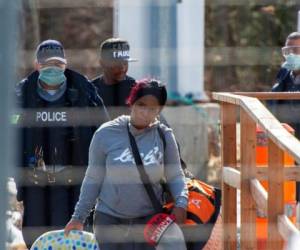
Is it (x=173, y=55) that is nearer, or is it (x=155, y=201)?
(x=155, y=201)

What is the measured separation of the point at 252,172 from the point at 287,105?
1639 mm

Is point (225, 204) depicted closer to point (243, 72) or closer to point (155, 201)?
point (155, 201)

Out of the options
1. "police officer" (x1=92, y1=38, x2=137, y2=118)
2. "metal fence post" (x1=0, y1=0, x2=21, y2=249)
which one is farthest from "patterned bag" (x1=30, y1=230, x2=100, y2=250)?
"metal fence post" (x1=0, y1=0, x2=21, y2=249)

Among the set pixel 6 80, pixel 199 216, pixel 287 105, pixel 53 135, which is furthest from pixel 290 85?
pixel 6 80

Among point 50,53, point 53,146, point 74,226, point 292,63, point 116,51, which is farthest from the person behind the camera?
point 292,63

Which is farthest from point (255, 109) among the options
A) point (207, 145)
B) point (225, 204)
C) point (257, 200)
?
point (207, 145)

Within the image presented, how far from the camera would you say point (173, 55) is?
11484mm

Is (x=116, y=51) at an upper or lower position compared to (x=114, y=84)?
upper

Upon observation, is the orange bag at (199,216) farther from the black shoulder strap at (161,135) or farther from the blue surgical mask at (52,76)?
the blue surgical mask at (52,76)

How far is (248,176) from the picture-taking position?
16.7 ft

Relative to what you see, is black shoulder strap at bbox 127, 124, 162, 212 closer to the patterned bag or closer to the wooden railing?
the patterned bag

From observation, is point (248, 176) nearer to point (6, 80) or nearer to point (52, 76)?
point (52, 76)

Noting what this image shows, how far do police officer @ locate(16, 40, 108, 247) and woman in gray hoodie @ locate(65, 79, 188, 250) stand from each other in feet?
1.77

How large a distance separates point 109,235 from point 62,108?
720 mm
